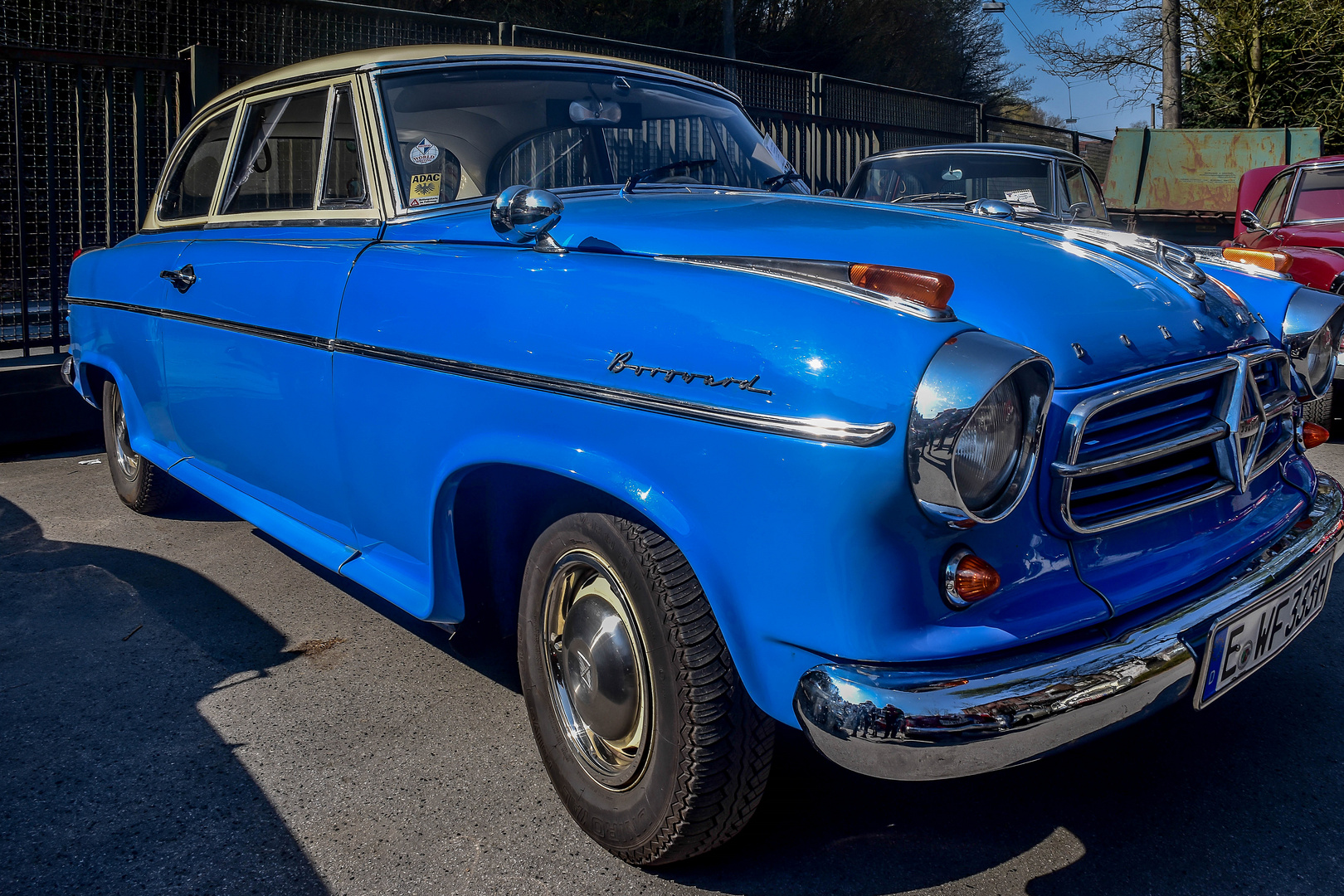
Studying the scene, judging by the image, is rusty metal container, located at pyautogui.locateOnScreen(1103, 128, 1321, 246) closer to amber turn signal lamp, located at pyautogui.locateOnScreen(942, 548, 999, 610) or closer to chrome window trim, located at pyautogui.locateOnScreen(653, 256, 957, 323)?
chrome window trim, located at pyautogui.locateOnScreen(653, 256, 957, 323)

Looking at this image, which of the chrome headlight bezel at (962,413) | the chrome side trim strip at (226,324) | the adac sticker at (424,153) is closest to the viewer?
the chrome headlight bezel at (962,413)

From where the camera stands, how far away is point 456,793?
2.44 m

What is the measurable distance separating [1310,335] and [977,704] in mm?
1848

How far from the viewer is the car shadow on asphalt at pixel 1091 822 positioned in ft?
6.81

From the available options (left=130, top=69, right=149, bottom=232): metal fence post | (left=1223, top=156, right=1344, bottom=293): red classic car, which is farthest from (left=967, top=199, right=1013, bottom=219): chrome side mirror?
(left=130, top=69, right=149, bottom=232): metal fence post

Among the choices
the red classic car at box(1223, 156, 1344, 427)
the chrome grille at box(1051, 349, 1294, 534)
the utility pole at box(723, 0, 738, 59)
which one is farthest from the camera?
the utility pole at box(723, 0, 738, 59)

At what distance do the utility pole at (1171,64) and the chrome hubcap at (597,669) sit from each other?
19.6m

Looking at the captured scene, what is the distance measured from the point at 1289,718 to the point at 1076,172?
5.30 meters

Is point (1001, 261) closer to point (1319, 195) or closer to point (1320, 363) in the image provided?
point (1320, 363)

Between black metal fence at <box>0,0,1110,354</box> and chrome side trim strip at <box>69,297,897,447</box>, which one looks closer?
chrome side trim strip at <box>69,297,897,447</box>

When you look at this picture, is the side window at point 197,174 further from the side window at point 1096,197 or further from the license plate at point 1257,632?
the side window at point 1096,197

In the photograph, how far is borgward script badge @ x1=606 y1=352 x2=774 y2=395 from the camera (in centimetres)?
179

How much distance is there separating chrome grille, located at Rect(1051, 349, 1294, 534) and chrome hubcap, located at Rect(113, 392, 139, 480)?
405 centimetres

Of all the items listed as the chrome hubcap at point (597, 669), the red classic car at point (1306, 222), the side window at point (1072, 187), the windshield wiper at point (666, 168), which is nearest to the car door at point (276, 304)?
the windshield wiper at point (666, 168)
